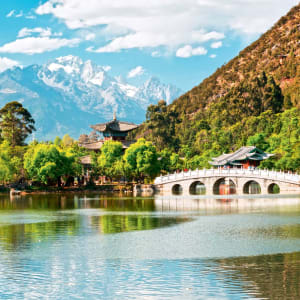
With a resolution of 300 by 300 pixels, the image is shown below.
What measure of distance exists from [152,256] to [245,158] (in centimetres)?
6033

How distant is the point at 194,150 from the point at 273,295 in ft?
289

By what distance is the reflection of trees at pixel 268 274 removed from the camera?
17.9 meters

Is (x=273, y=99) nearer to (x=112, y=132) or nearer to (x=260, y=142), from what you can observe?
(x=260, y=142)

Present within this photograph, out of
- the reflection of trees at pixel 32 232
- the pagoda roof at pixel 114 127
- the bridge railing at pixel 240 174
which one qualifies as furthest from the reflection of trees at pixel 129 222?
the pagoda roof at pixel 114 127

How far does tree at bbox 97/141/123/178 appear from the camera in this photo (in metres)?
81.2

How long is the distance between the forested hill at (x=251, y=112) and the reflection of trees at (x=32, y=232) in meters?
45.2

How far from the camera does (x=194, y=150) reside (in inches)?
4149

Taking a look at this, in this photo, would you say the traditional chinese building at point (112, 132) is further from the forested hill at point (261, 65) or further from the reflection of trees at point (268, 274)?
the reflection of trees at point (268, 274)

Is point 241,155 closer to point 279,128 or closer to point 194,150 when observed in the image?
point 279,128

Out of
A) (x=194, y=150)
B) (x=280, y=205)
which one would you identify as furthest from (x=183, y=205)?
(x=194, y=150)

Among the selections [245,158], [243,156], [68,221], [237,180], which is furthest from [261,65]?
[68,221]

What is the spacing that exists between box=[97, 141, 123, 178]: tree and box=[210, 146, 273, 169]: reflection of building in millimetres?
15032

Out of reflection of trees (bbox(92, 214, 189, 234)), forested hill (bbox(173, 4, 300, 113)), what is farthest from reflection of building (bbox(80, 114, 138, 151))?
reflection of trees (bbox(92, 214, 189, 234))

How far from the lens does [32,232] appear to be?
109 ft
